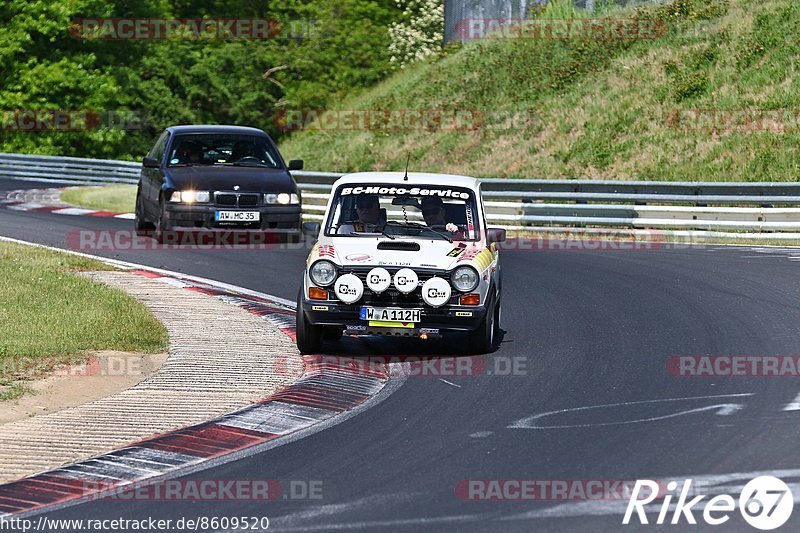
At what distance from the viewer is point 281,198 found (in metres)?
19.5

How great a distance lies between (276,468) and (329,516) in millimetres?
1083

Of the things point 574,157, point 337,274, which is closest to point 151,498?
point 337,274

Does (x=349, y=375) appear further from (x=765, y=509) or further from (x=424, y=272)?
(x=765, y=509)

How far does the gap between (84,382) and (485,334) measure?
3.36 m

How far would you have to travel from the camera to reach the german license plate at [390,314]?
1098cm

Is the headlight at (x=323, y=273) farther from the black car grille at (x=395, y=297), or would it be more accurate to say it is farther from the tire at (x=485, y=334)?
the tire at (x=485, y=334)

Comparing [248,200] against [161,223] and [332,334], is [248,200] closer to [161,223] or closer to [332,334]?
[161,223]

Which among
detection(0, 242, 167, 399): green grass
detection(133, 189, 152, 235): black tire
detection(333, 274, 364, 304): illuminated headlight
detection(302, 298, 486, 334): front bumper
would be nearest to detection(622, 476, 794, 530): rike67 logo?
detection(302, 298, 486, 334): front bumper

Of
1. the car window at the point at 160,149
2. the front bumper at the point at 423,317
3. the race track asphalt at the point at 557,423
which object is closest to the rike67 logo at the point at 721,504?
the race track asphalt at the point at 557,423

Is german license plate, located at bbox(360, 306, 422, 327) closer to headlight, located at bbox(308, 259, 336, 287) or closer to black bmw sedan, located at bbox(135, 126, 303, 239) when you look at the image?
headlight, located at bbox(308, 259, 336, 287)

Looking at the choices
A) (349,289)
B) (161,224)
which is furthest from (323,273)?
(161,224)

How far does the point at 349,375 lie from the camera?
10461 mm

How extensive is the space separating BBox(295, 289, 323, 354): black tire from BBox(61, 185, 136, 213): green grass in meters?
16.1

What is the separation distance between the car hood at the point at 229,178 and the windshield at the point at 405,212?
7.59 meters
